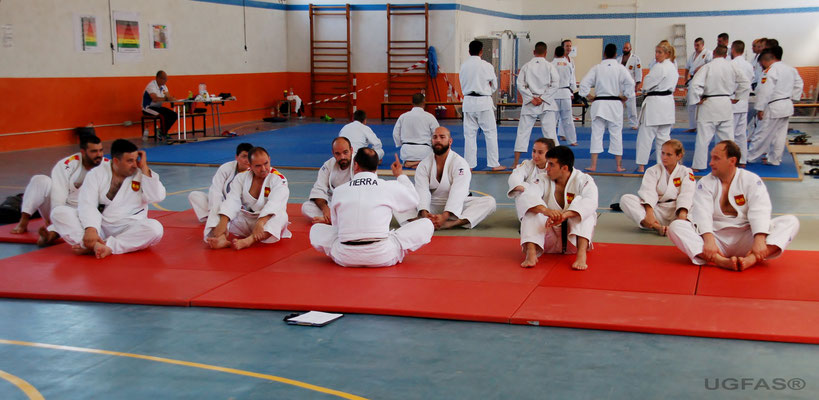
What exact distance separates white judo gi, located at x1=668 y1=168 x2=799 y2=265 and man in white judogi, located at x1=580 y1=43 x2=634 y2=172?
16.0 feet

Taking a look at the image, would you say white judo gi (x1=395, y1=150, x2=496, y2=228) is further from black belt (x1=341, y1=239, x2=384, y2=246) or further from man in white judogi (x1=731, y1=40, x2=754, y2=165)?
man in white judogi (x1=731, y1=40, x2=754, y2=165)

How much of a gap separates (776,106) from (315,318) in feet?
29.3

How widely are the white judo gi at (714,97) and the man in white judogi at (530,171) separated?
4.37 metres

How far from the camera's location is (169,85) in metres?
15.4

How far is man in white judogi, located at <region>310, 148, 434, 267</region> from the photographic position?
525cm

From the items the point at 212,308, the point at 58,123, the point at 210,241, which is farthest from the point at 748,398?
the point at 58,123

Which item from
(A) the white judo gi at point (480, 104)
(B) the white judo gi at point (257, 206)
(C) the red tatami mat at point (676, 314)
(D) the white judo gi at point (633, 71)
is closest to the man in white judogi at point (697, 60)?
(D) the white judo gi at point (633, 71)

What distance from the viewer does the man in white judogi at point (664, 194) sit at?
255 inches

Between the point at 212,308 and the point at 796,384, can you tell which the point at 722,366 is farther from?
the point at 212,308

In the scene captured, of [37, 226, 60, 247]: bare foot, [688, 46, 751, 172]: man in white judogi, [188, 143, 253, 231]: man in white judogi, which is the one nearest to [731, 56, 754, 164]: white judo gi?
[688, 46, 751, 172]: man in white judogi

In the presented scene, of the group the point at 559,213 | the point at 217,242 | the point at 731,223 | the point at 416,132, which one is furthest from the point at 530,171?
the point at 416,132

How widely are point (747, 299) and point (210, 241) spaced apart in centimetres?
394

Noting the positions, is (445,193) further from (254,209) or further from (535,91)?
(535,91)

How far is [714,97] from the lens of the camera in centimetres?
997
